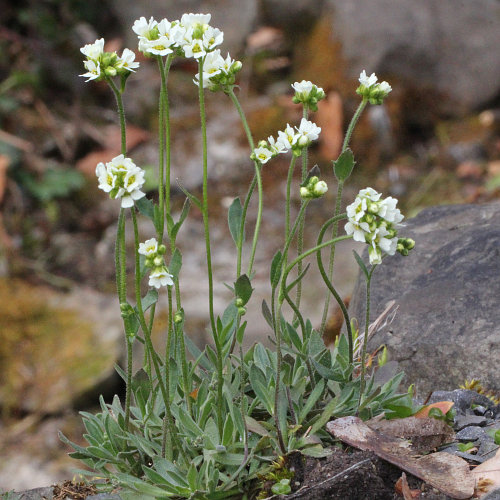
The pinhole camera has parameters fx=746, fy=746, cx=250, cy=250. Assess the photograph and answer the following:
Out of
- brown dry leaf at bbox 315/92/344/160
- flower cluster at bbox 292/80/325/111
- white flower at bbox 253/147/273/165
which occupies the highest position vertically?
brown dry leaf at bbox 315/92/344/160

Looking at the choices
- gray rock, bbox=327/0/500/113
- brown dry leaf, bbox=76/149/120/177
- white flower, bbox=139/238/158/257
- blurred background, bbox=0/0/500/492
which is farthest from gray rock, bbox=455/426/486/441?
brown dry leaf, bbox=76/149/120/177

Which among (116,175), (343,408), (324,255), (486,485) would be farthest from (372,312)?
(324,255)

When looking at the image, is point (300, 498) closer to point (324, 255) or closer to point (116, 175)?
point (116, 175)

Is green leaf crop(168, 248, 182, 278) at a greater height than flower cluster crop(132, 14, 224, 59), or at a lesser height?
lesser

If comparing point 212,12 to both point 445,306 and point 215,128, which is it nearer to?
point 215,128

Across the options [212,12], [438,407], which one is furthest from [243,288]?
[212,12]

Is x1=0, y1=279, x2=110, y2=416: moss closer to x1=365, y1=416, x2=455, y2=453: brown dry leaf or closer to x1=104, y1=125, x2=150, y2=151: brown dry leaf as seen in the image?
x1=104, y1=125, x2=150, y2=151: brown dry leaf
